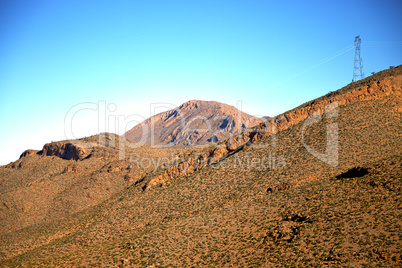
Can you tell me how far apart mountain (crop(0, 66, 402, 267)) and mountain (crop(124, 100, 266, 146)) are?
81.1 metres

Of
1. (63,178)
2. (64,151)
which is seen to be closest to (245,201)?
(63,178)

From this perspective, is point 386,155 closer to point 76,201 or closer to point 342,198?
point 342,198

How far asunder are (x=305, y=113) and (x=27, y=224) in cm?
5015

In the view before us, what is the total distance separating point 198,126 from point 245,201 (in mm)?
129079

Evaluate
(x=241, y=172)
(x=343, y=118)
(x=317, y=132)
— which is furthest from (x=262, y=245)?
(x=343, y=118)

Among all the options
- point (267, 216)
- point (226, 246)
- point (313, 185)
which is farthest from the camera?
point (313, 185)

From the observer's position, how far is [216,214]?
37156 mm

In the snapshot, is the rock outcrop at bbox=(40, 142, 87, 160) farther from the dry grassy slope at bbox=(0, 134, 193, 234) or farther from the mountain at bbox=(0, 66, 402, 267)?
the mountain at bbox=(0, 66, 402, 267)

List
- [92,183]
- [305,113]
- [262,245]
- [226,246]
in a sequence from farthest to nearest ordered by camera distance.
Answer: [92,183]
[305,113]
[226,246]
[262,245]

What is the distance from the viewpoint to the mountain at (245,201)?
27036mm

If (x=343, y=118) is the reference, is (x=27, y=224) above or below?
below

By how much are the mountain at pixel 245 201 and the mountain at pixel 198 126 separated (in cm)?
8114

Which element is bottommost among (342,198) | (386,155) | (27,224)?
(27,224)

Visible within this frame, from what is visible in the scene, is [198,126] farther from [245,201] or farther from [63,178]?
[245,201]
